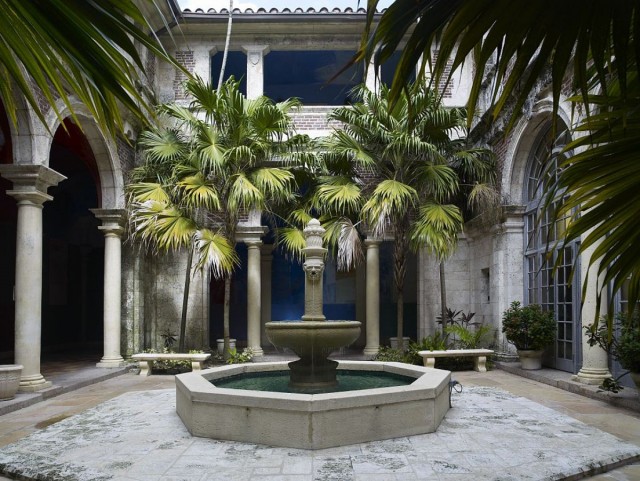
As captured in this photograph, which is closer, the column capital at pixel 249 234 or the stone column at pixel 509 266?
the stone column at pixel 509 266

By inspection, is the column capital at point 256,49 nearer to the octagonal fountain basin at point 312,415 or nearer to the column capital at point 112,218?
the column capital at point 112,218

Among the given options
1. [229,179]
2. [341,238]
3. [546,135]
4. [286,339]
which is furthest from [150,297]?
[546,135]

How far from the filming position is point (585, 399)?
8328 mm

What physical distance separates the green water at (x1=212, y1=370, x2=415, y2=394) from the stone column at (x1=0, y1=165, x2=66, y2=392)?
A: 3.01 metres

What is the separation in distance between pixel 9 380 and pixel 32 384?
35.2 inches

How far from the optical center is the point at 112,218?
12.2 m

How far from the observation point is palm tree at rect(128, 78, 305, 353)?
11.2 meters

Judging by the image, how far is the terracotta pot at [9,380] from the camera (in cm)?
802

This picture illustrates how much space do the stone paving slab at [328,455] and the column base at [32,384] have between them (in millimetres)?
2456

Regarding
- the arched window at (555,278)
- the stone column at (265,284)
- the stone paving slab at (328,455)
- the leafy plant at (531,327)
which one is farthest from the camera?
the stone column at (265,284)

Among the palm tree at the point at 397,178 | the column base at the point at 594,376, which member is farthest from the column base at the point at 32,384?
the column base at the point at 594,376

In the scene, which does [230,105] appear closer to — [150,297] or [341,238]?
[341,238]

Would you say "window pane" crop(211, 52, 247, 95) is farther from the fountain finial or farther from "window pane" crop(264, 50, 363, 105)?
the fountain finial

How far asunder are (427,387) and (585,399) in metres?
3.36
